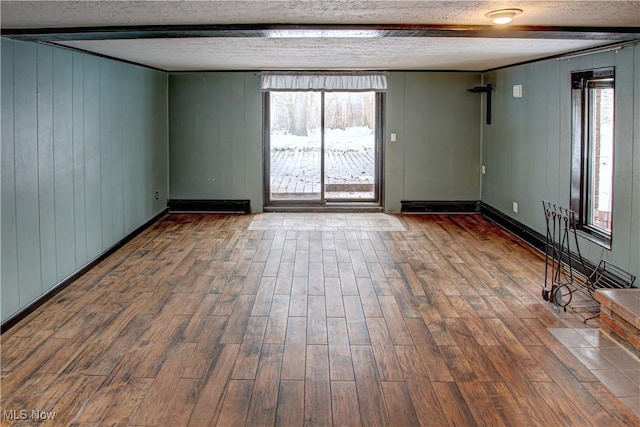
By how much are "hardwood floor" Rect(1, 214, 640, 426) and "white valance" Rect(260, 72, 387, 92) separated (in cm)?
315

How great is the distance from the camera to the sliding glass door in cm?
884

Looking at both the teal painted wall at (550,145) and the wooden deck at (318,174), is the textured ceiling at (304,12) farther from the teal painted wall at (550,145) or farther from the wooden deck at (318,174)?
the wooden deck at (318,174)

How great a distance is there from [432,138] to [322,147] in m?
1.67

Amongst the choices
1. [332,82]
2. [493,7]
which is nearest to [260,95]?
[332,82]

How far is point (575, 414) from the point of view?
9.27 feet

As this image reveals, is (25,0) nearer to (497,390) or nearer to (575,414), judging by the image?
(497,390)

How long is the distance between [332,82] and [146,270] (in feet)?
14.1

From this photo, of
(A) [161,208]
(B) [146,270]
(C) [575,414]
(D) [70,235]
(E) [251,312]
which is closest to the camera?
(C) [575,414]

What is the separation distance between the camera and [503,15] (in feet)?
11.6

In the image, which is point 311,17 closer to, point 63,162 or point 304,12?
point 304,12

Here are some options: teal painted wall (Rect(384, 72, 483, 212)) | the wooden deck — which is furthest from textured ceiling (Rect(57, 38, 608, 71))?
the wooden deck

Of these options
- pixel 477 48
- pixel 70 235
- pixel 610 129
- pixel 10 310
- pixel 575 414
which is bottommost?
pixel 575 414

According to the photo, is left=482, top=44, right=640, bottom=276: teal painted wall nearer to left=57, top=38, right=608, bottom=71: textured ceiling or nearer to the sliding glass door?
left=57, top=38, right=608, bottom=71: textured ceiling

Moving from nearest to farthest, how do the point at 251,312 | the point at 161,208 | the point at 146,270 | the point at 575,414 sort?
1. the point at 575,414
2. the point at 251,312
3. the point at 146,270
4. the point at 161,208
